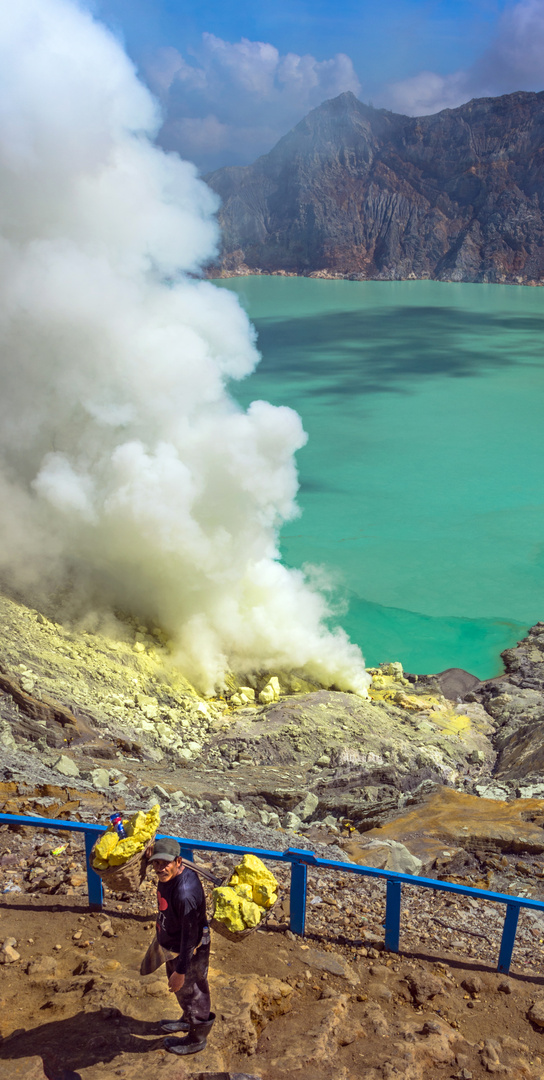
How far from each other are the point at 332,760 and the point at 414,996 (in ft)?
19.0

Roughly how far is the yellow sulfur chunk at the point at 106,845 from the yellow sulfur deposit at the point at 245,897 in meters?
0.60

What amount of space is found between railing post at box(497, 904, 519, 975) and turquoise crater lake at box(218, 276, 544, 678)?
948 cm

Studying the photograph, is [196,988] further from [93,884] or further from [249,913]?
[93,884]

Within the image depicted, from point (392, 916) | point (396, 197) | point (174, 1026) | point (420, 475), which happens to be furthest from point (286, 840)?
point (396, 197)

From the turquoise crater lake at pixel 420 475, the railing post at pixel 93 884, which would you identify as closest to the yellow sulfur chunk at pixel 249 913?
the railing post at pixel 93 884

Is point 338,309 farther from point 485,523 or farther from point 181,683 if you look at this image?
point 181,683

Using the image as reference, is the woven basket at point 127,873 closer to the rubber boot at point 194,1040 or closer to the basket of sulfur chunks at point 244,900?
the basket of sulfur chunks at point 244,900

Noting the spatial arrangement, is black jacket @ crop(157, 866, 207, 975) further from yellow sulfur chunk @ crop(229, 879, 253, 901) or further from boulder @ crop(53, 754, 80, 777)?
boulder @ crop(53, 754, 80, 777)

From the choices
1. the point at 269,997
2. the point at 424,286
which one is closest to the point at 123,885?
the point at 269,997

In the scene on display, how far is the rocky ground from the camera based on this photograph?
402cm

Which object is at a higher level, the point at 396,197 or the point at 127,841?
the point at 396,197

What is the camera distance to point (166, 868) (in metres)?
3.80

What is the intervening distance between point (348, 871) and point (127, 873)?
133 cm

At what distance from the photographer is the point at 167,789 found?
324 inches
